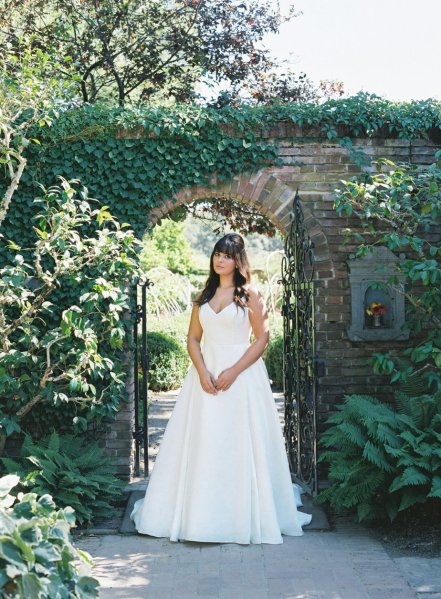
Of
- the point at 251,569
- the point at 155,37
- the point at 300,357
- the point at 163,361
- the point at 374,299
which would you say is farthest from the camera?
the point at 163,361

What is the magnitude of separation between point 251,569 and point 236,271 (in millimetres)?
1973

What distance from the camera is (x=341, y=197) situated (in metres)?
5.84

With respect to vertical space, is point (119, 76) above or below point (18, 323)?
above

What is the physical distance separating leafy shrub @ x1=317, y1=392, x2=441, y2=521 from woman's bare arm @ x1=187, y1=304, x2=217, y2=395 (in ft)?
3.22

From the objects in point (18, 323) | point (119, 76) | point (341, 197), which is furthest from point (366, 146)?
point (119, 76)

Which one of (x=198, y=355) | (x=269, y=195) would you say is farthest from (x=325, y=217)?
(x=198, y=355)

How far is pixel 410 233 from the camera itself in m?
6.22

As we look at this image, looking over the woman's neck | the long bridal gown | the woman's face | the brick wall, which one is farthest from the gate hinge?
the woman's face

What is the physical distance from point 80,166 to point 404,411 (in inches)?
134

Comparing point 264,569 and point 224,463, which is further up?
point 224,463

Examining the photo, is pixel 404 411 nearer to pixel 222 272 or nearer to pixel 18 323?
pixel 222 272

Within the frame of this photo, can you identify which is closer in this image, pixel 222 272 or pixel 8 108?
pixel 222 272

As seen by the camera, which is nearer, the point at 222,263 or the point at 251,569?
the point at 251,569

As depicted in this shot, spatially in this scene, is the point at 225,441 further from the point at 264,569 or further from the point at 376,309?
the point at 376,309
